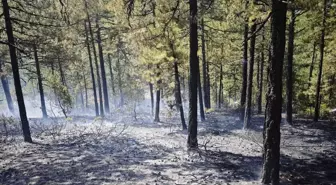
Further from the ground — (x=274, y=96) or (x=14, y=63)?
(x=14, y=63)

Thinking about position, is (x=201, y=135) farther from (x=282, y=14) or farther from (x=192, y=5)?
(x=282, y=14)

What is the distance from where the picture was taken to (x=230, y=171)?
8.65 metres

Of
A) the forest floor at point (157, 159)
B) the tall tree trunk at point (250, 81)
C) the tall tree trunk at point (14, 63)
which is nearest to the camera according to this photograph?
the forest floor at point (157, 159)

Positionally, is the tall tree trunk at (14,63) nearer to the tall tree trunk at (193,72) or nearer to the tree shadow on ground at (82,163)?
the tree shadow on ground at (82,163)

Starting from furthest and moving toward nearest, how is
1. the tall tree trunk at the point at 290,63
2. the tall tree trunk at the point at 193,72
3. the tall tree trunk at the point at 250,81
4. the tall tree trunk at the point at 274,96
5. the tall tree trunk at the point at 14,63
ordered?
the tall tree trunk at the point at 290,63
the tall tree trunk at the point at 250,81
the tall tree trunk at the point at 14,63
the tall tree trunk at the point at 193,72
the tall tree trunk at the point at 274,96

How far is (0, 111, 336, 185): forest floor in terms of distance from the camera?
816 centimetres

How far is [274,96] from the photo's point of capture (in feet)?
21.5

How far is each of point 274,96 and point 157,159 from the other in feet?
18.7

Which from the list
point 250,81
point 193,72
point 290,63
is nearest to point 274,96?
point 193,72

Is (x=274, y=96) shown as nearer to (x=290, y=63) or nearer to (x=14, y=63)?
(x=290, y=63)

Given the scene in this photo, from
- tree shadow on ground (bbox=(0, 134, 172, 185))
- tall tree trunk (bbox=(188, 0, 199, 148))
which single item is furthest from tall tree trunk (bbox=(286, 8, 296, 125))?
tree shadow on ground (bbox=(0, 134, 172, 185))

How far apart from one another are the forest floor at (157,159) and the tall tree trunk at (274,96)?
81 centimetres

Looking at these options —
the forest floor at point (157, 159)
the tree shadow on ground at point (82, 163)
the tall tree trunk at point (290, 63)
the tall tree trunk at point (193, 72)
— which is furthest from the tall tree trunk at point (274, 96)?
the tall tree trunk at point (290, 63)

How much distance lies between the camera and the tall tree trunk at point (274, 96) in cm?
620
